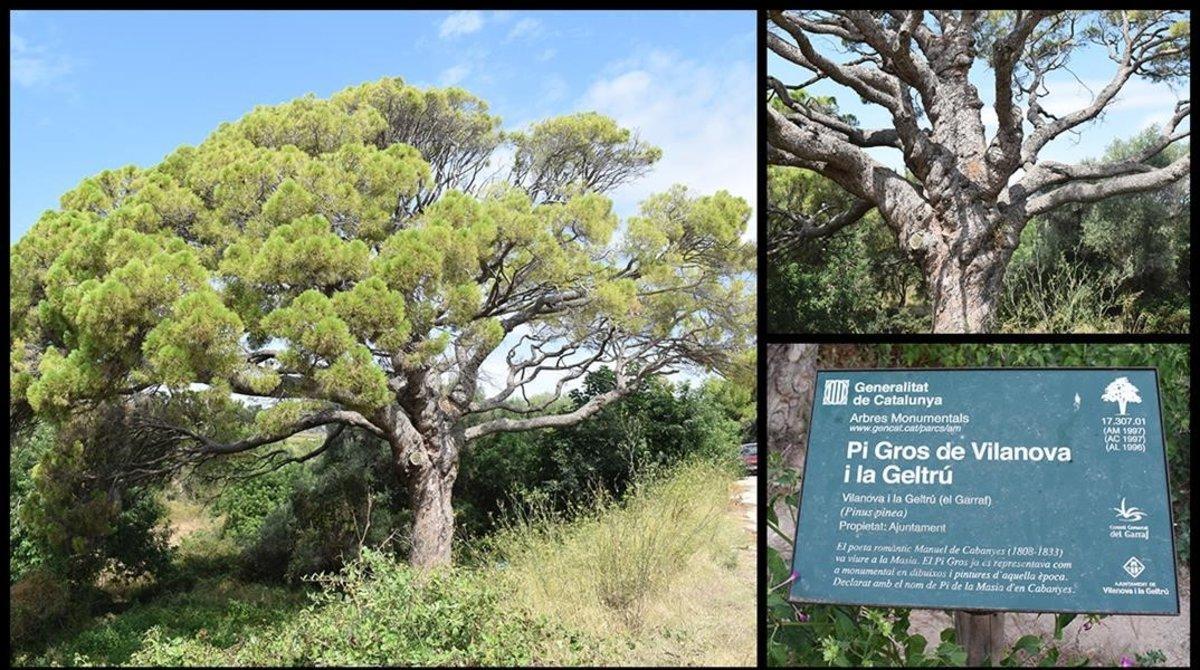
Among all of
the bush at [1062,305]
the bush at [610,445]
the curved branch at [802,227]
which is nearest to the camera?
the bush at [1062,305]

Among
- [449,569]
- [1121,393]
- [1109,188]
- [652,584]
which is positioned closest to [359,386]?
[449,569]

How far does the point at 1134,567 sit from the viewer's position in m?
2.61

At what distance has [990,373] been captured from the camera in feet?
9.57

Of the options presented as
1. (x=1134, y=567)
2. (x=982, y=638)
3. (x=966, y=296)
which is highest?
(x=966, y=296)

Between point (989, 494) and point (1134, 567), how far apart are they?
1.37ft

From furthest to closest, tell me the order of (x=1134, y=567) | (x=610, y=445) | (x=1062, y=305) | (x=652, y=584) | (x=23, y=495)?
1. (x=610, y=445)
2. (x=23, y=495)
3. (x=1062, y=305)
4. (x=652, y=584)
5. (x=1134, y=567)

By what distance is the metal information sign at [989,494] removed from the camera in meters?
2.62

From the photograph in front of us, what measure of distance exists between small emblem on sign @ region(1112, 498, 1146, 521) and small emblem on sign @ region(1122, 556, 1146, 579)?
12cm

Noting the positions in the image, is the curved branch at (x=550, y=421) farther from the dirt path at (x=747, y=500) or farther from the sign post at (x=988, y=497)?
the sign post at (x=988, y=497)

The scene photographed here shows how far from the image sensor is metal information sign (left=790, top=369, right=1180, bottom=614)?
2619 mm

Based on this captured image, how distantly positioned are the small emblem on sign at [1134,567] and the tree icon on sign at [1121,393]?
442mm

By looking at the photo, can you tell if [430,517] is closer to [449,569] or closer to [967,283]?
[449,569]

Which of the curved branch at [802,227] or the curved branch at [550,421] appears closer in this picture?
the curved branch at [802,227]

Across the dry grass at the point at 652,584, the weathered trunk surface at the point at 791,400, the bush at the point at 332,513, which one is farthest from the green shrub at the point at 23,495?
the weathered trunk surface at the point at 791,400
